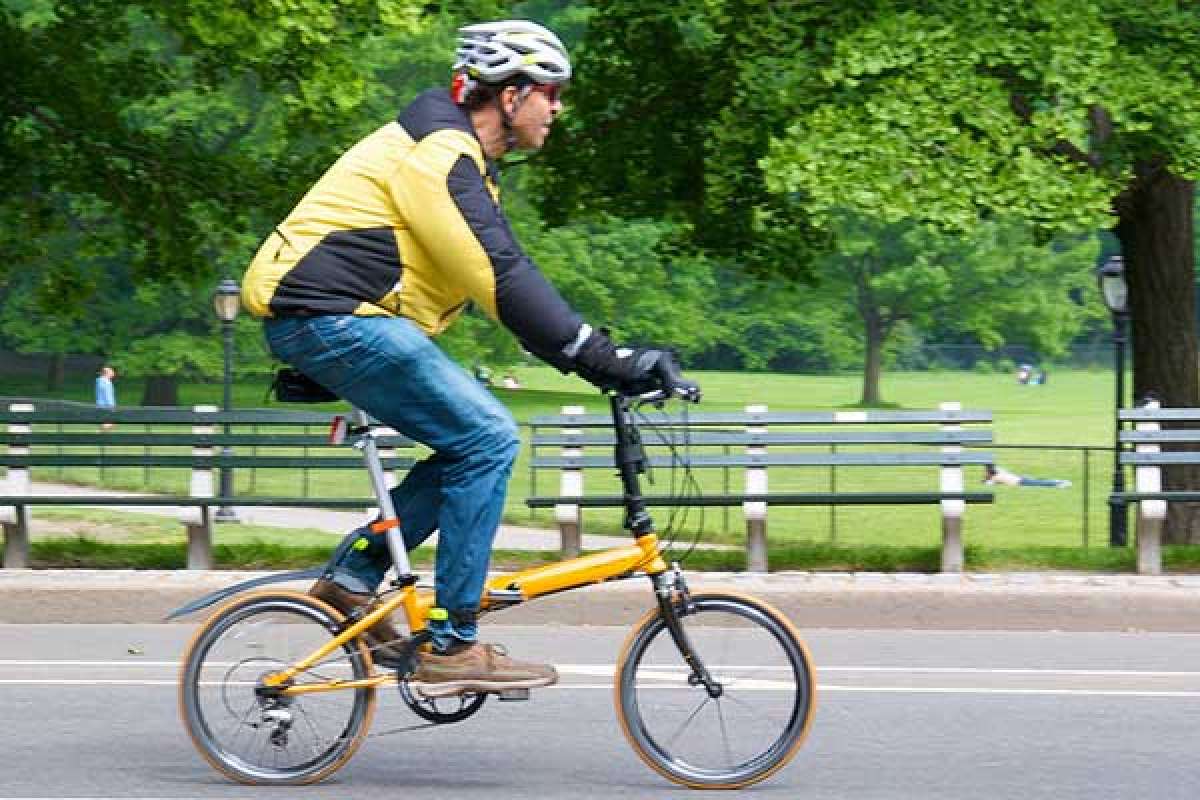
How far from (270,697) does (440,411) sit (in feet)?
3.08

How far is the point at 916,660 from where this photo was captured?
28.5 feet

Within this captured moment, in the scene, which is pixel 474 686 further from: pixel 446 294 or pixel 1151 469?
pixel 1151 469

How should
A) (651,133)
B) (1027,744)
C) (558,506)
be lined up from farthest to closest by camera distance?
(651,133), (558,506), (1027,744)

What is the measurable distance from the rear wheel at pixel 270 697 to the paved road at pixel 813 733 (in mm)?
95

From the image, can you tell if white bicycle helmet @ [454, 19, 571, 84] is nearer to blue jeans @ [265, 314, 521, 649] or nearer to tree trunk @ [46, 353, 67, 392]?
blue jeans @ [265, 314, 521, 649]

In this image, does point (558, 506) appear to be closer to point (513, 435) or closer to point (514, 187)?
→ point (513, 435)

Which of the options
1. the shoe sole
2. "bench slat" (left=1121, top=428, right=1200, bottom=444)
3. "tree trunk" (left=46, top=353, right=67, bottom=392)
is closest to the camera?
the shoe sole

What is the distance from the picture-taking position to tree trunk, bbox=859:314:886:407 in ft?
217

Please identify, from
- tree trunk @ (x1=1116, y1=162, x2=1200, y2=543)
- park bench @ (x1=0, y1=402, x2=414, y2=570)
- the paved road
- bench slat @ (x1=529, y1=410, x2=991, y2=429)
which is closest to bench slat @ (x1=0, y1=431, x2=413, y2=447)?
park bench @ (x1=0, y1=402, x2=414, y2=570)

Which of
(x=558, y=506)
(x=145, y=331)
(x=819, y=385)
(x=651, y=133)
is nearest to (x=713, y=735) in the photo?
(x=558, y=506)

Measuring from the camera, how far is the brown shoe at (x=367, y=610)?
19.5 feet

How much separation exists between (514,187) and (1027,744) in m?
38.8

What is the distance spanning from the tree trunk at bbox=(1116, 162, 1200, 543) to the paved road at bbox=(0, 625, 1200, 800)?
8246 mm

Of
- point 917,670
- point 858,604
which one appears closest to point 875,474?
point 858,604
